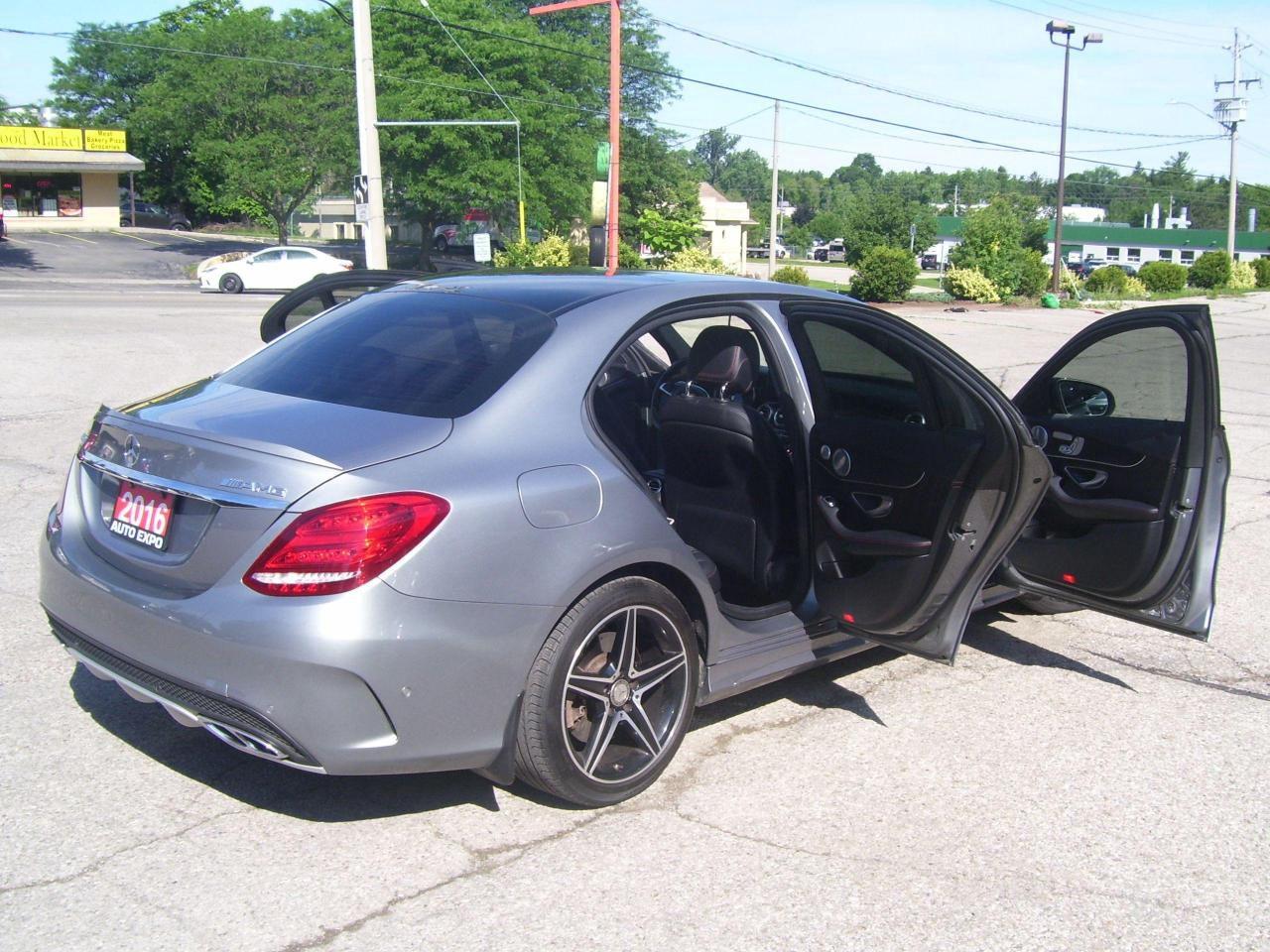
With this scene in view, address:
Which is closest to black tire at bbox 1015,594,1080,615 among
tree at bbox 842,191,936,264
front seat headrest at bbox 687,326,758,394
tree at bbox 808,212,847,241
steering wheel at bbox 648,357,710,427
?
steering wheel at bbox 648,357,710,427

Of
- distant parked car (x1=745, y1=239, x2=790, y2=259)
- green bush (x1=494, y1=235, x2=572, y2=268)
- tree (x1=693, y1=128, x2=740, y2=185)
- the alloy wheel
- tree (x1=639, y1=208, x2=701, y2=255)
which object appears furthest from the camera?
tree (x1=693, y1=128, x2=740, y2=185)

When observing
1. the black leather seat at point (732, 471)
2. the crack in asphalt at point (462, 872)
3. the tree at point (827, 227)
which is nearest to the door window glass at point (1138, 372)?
the black leather seat at point (732, 471)

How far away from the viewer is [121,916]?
296 cm

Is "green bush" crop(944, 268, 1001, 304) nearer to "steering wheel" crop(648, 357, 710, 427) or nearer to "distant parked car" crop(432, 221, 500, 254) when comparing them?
"distant parked car" crop(432, 221, 500, 254)

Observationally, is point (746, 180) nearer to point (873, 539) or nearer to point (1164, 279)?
point (1164, 279)

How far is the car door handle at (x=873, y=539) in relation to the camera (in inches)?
160

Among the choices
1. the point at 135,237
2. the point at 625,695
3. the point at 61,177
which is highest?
the point at 61,177

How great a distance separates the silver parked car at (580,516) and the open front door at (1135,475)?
1cm

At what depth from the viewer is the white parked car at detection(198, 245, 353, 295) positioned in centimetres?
3356

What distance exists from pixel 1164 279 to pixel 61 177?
54252 millimetres

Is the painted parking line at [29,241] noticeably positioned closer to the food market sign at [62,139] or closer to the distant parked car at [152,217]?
the food market sign at [62,139]

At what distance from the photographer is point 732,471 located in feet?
14.2

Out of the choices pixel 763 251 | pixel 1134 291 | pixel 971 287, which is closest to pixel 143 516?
pixel 971 287

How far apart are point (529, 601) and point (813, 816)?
119 cm
